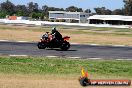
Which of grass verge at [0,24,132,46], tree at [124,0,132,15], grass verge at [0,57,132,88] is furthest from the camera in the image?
tree at [124,0,132,15]

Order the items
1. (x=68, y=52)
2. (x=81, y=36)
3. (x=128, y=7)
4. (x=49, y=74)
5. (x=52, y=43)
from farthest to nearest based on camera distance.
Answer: (x=128, y=7) → (x=81, y=36) → (x=52, y=43) → (x=68, y=52) → (x=49, y=74)

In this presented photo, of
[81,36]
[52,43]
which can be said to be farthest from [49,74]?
[81,36]

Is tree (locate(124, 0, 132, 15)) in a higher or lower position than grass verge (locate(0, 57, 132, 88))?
lower

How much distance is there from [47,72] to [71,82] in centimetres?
272

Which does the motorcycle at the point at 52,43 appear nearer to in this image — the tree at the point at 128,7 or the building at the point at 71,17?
the building at the point at 71,17

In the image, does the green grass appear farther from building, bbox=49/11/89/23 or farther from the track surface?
building, bbox=49/11/89/23

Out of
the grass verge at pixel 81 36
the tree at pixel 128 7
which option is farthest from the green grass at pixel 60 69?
the tree at pixel 128 7

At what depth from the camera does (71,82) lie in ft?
42.7

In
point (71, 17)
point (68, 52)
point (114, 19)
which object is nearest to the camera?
point (68, 52)

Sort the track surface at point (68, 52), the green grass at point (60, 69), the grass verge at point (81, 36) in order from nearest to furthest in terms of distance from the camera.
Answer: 1. the green grass at point (60, 69)
2. the track surface at point (68, 52)
3. the grass verge at point (81, 36)

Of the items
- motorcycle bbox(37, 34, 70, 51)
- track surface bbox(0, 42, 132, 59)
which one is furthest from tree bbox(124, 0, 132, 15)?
motorcycle bbox(37, 34, 70, 51)

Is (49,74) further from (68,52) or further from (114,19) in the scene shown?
(114,19)

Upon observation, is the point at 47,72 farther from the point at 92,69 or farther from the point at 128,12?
the point at 128,12

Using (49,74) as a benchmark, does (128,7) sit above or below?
below
